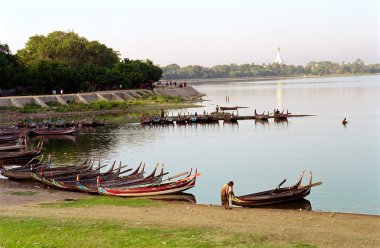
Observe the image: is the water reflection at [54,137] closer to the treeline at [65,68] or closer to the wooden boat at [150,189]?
the treeline at [65,68]

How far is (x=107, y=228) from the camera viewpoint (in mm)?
19016

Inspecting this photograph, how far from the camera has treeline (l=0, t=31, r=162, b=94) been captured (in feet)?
318

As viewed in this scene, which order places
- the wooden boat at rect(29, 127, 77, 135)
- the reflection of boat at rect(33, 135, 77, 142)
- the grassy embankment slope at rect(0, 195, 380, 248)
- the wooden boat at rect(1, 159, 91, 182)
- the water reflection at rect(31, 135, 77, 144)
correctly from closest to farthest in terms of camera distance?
1. the grassy embankment slope at rect(0, 195, 380, 248)
2. the wooden boat at rect(1, 159, 91, 182)
3. the water reflection at rect(31, 135, 77, 144)
4. the reflection of boat at rect(33, 135, 77, 142)
5. the wooden boat at rect(29, 127, 77, 135)

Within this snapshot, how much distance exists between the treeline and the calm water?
33.1m

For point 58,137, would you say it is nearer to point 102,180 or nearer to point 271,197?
point 102,180

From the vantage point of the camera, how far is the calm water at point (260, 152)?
32.1 meters

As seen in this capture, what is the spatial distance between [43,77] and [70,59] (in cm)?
2989

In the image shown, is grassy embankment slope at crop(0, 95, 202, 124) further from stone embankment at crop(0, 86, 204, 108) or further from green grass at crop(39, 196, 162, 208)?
green grass at crop(39, 196, 162, 208)

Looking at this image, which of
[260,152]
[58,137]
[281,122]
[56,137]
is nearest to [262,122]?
[281,122]

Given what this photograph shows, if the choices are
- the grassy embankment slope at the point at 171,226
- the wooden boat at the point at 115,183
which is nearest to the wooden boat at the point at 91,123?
the wooden boat at the point at 115,183

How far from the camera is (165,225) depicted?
1988cm

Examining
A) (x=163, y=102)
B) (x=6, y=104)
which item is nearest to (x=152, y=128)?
(x=6, y=104)

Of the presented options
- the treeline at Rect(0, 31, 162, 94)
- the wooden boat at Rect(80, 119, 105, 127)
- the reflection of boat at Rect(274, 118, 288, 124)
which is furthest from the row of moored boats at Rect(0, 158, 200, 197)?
the treeline at Rect(0, 31, 162, 94)

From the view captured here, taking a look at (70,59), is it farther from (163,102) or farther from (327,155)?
(327,155)
